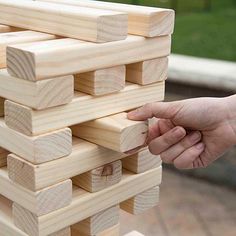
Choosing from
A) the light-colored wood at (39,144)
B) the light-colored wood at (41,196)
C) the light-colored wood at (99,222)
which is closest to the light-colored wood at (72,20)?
the light-colored wood at (39,144)

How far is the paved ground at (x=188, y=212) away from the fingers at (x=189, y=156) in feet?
6.94

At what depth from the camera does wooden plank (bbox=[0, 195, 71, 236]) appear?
1186mm

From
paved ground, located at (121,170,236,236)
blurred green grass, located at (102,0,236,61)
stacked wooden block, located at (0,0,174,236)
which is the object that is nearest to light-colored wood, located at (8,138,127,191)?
stacked wooden block, located at (0,0,174,236)

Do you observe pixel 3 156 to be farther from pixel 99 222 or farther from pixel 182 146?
pixel 182 146

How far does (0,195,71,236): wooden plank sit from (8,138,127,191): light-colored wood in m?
0.13

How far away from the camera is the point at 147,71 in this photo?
4.08 ft

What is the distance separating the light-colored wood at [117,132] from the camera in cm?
114

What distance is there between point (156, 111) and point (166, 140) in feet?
0.32

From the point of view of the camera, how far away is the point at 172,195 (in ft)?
12.8

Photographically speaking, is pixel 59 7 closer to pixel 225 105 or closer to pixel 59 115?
pixel 59 115

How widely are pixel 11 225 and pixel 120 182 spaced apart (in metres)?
0.29

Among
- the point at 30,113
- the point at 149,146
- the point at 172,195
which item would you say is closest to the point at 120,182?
the point at 149,146

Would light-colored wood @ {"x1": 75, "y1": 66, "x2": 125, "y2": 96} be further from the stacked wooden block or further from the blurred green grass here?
the blurred green grass

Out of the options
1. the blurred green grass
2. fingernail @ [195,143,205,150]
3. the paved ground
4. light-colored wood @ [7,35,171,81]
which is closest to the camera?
light-colored wood @ [7,35,171,81]
